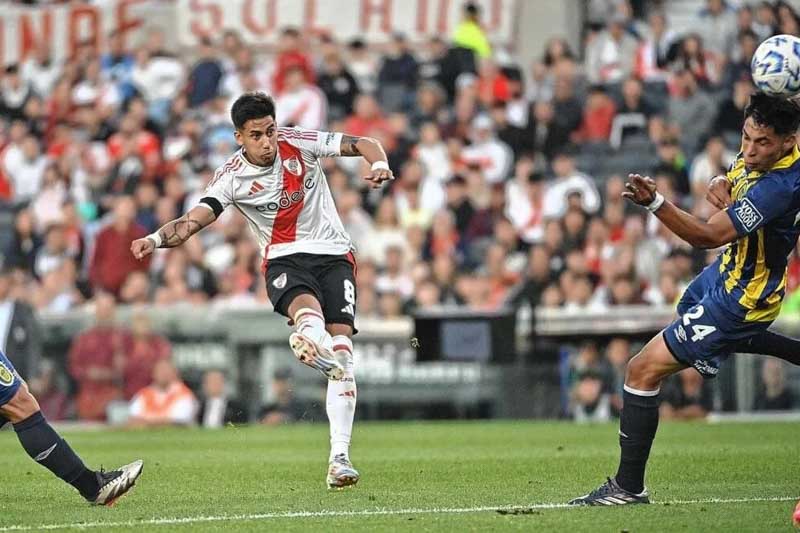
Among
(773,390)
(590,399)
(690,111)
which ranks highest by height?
(690,111)

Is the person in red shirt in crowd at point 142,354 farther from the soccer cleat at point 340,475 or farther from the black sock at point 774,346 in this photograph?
the black sock at point 774,346

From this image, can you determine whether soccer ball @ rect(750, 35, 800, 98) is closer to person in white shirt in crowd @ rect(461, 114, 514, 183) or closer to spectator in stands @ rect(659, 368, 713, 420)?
spectator in stands @ rect(659, 368, 713, 420)

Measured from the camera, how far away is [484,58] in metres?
25.1

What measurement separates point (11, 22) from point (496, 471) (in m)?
18.7

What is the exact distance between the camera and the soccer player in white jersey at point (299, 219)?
36.2ft

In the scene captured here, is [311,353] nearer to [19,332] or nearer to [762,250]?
[762,250]

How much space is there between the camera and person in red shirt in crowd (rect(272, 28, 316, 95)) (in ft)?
81.1

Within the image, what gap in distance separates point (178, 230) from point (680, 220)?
3546 mm

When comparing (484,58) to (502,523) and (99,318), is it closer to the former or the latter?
(99,318)

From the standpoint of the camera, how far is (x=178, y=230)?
10633 mm

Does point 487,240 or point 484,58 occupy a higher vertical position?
point 484,58

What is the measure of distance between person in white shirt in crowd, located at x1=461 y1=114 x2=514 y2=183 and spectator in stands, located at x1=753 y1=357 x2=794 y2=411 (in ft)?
18.9

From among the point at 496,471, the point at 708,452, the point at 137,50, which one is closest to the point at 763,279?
the point at 496,471

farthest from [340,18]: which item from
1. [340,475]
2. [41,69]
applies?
[340,475]
